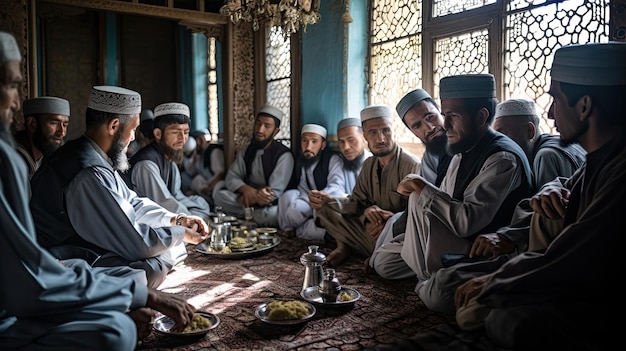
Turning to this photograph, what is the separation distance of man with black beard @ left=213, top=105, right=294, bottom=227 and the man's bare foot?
5.41ft

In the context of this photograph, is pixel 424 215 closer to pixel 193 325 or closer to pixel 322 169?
pixel 193 325

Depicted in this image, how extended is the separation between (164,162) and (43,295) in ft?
11.6

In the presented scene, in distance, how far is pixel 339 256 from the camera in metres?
4.18

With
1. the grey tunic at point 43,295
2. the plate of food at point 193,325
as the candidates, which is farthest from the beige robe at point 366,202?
the grey tunic at point 43,295

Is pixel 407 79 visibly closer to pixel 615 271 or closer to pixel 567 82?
pixel 567 82

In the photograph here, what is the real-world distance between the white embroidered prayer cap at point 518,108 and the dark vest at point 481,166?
21.1 inches

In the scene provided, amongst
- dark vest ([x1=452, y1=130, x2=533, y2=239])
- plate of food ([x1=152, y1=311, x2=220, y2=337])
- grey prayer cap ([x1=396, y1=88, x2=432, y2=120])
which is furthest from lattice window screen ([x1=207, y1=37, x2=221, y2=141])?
plate of food ([x1=152, y1=311, x2=220, y2=337])

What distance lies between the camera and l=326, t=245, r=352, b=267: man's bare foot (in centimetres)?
412

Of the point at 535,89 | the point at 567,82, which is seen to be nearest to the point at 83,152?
the point at 567,82

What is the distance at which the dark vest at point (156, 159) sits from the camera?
16.8 ft

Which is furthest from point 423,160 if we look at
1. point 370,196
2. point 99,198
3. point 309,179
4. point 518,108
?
point 99,198

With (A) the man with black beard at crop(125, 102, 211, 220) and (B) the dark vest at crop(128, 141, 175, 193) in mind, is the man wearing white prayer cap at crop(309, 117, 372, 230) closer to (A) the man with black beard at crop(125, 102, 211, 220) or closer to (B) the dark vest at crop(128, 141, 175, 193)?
(A) the man with black beard at crop(125, 102, 211, 220)

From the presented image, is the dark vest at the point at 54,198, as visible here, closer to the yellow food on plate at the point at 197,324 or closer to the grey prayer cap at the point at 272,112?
the yellow food on plate at the point at 197,324

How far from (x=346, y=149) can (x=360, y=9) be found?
149cm
